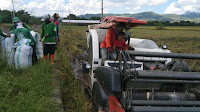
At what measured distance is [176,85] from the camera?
10.2 ft

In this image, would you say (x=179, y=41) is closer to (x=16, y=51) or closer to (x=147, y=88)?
(x=16, y=51)

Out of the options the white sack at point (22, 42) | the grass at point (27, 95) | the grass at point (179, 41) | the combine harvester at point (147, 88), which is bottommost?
the grass at point (179, 41)

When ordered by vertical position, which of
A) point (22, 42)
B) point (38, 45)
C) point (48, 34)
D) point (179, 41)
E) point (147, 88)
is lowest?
point (179, 41)

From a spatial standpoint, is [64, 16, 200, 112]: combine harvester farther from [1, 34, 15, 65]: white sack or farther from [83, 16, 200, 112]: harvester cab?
[1, 34, 15, 65]: white sack

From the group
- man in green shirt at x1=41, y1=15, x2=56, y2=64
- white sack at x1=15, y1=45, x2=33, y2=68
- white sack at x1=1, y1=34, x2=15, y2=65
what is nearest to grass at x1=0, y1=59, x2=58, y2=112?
white sack at x1=15, y1=45, x2=33, y2=68

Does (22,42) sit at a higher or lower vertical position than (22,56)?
higher

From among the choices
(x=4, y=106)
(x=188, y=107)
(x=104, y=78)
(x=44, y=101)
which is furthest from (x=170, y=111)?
(x=4, y=106)

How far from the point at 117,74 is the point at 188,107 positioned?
93 cm

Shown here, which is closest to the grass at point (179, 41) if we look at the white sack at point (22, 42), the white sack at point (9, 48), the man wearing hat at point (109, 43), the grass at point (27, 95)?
the man wearing hat at point (109, 43)

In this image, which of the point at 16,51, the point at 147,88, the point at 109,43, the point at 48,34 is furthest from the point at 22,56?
the point at 147,88

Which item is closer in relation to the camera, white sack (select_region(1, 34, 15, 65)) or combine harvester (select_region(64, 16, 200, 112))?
combine harvester (select_region(64, 16, 200, 112))

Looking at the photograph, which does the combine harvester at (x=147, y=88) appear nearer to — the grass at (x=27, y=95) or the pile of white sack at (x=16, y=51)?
the grass at (x=27, y=95)

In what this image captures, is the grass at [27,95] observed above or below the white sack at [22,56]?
below

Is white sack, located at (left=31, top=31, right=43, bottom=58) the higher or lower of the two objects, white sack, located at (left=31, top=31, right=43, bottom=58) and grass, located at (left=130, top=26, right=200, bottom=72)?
the higher
